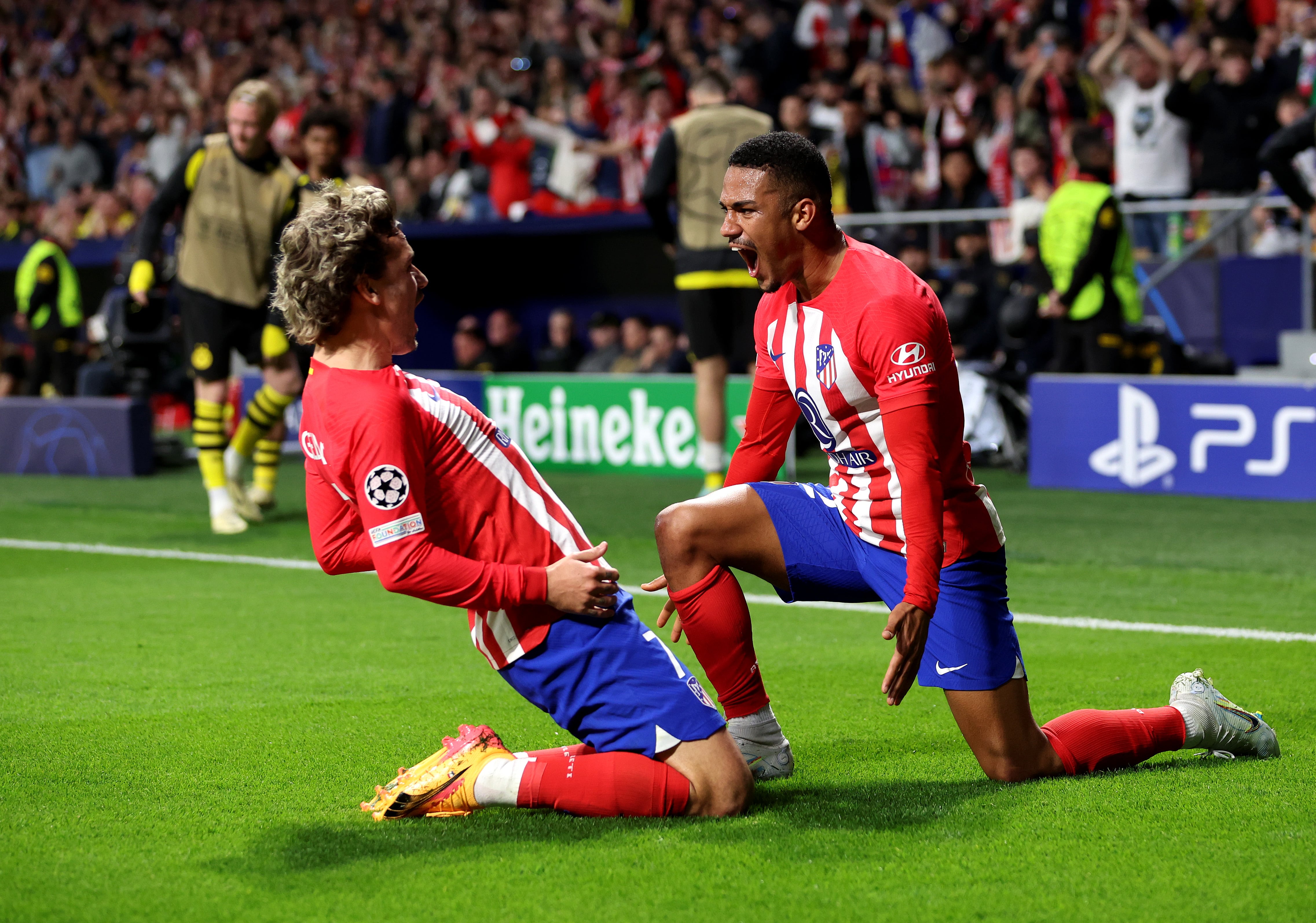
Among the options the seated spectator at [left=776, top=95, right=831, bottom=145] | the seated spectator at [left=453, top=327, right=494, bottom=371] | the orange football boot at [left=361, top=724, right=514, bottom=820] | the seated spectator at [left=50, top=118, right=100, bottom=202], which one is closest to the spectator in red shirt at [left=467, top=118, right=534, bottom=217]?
the seated spectator at [left=453, top=327, right=494, bottom=371]

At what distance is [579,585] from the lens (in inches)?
128

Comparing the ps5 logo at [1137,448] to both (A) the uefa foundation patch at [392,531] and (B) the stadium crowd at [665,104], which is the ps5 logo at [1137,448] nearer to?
(B) the stadium crowd at [665,104]

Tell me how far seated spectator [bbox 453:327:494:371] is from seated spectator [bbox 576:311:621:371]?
1007mm

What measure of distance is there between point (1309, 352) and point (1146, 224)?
2186 mm

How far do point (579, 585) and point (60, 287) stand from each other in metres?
13.7

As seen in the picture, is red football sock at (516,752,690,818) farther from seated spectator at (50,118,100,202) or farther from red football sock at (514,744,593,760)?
seated spectator at (50,118,100,202)

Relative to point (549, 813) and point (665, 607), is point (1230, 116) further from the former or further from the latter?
point (549, 813)

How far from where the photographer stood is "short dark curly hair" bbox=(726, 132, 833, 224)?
11.7 feet

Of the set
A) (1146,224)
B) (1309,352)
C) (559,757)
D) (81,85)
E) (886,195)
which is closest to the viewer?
(559,757)

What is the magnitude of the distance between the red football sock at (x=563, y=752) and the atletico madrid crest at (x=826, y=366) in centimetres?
99

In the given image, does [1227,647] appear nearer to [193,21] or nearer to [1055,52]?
[1055,52]

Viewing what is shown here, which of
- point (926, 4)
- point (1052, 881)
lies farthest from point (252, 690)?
point (926, 4)

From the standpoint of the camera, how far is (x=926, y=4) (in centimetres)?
1524

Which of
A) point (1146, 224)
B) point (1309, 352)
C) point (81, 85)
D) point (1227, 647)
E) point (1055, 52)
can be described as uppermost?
point (81, 85)
